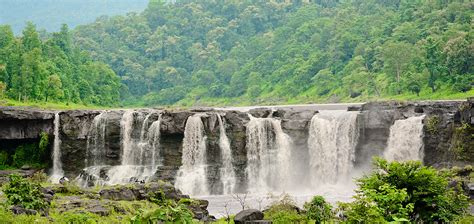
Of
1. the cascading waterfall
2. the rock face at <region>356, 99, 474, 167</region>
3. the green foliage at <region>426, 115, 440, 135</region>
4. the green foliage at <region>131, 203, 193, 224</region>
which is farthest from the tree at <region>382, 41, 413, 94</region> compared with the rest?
the green foliage at <region>131, 203, 193, 224</region>

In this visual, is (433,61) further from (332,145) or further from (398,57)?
(332,145)

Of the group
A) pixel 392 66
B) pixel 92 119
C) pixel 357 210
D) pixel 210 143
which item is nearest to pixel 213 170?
pixel 210 143

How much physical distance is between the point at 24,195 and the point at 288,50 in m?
91.1

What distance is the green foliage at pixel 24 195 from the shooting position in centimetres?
1985

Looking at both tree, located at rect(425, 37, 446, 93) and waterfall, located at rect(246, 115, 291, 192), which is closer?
waterfall, located at rect(246, 115, 291, 192)

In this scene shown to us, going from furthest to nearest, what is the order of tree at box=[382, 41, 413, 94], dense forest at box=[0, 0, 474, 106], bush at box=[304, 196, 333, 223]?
tree at box=[382, 41, 413, 94], dense forest at box=[0, 0, 474, 106], bush at box=[304, 196, 333, 223]

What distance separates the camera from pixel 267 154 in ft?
128

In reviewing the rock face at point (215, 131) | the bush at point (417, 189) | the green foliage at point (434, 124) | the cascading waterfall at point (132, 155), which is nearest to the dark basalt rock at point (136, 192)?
the bush at point (417, 189)

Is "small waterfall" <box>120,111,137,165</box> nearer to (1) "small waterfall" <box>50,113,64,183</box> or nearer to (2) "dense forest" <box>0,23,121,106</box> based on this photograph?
(1) "small waterfall" <box>50,113,64,183</box>

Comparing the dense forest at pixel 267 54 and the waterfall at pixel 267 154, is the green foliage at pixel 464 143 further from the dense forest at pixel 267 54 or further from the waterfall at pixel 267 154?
the dense forest at pixel 267 54

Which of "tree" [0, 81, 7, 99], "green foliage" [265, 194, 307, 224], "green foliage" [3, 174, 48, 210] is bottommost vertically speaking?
"green foliage" [265, 194, 307, 224]

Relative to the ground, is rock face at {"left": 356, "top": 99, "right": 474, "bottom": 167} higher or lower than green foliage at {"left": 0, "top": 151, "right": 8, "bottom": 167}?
higher

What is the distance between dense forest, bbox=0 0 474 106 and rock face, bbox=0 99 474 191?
21739 millimetres

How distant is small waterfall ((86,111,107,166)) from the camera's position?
131 feet
